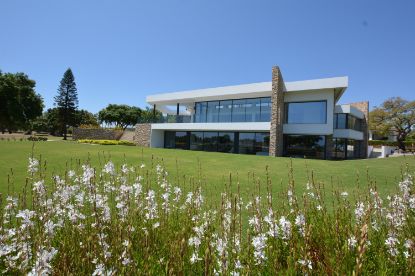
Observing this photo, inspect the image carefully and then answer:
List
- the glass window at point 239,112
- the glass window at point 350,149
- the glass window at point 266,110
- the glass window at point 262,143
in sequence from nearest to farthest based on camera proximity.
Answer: the glass window at point 266,110 → the glass window at point 262,143 → the glass window at point 239,112 → the glass window at point 350,149

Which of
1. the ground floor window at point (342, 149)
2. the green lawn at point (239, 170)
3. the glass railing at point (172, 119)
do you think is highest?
the glass railing at point (172, 119)

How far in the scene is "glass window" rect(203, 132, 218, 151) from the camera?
1297 inches

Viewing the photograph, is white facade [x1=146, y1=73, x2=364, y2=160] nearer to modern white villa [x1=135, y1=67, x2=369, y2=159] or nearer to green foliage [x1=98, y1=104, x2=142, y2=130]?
modern white villa [x1=135, y1=67, x2=369, y2=159]

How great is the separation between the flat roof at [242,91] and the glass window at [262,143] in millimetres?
4218

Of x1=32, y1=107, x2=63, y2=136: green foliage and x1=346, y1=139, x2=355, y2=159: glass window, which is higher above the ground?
x1=32, y1=107, x2=63, y2=136: green foliage

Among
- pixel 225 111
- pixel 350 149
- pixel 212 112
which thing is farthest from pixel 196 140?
pixel 350 149

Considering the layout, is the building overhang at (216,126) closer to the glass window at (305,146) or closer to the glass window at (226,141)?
the glass window at (226,141)

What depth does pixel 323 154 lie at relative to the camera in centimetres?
2591

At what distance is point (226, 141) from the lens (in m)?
31.9

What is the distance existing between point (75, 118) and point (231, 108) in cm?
4182

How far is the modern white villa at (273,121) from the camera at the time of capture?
Result: 83.5 feet

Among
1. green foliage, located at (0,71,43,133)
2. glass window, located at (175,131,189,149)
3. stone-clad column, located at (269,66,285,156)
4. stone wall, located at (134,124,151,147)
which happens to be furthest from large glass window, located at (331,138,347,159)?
green foliage, located at (0,71,43,133)

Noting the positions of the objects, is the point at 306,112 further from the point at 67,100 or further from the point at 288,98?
the point at 67,100

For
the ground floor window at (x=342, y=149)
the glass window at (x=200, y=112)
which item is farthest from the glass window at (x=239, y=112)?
the ground floor window at (x=342, y=149)
